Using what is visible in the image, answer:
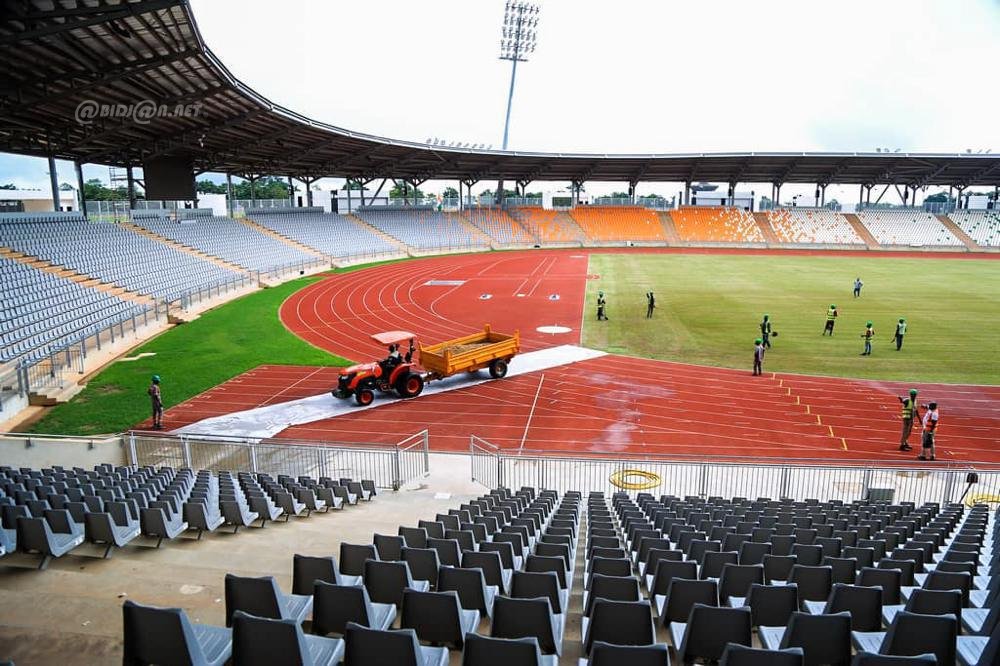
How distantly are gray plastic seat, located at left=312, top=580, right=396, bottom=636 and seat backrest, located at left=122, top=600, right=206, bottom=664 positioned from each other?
82 centimetres

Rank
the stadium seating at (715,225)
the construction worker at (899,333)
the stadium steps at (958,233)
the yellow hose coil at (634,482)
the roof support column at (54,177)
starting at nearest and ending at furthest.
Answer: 1. the yellow hose coil at (634,482)
2. the construction worker at (899,333)
3. the roof support column at (54,177)
4. the stadium steps at (958,233)
5. the stadium seating at (715,225)

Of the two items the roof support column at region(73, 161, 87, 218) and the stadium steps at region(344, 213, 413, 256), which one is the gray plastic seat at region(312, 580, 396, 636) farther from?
the stadium steps at region(344, 213, 413, 256)

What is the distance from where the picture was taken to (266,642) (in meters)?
3.95

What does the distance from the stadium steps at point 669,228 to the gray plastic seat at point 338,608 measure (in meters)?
78.8

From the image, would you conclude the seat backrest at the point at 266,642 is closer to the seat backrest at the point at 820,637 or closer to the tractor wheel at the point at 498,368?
the seat backrest at the point at 820,637

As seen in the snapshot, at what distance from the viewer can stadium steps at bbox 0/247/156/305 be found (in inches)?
1145

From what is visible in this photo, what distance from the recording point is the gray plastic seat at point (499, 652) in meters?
3.71

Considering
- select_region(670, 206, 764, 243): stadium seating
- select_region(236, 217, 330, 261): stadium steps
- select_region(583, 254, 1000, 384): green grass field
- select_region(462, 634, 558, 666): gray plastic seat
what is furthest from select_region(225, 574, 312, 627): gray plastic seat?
select_region(670, 206, 764, 243): stadium seating

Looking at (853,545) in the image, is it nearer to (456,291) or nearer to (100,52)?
(100,52)

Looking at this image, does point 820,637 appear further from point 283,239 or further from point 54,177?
point 283,239

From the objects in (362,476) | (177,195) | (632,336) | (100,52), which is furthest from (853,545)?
(177,195)

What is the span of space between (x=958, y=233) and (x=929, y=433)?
78622 mm

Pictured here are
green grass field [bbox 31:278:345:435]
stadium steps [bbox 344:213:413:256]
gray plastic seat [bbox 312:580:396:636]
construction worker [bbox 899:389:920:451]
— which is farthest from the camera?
stadium steps [bbox 344:213:413:256]

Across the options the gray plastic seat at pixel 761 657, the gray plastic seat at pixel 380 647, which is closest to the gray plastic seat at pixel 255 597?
the gray plastic seat at pixel 380 647
